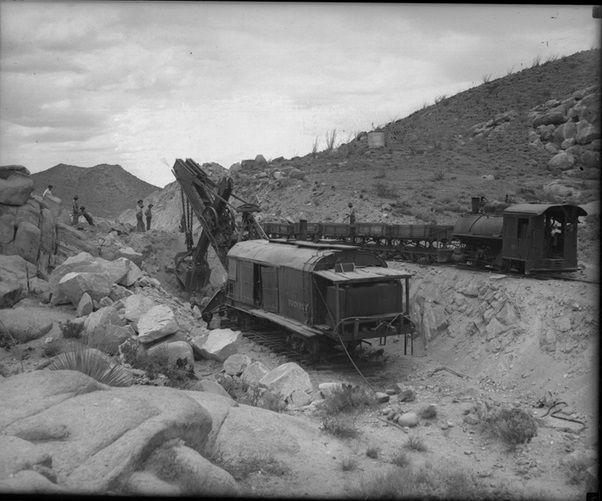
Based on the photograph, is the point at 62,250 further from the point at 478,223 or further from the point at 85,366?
the point at 478,223

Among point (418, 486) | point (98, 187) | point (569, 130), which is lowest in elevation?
point (418, 486)

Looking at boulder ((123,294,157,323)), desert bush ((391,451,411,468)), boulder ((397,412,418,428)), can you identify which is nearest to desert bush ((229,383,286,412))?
boulder ((397,412,418,428))

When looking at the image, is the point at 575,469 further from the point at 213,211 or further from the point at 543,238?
the point at 213,211

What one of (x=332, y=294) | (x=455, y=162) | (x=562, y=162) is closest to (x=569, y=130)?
(x=562, y=162)

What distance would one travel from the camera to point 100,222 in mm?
26891

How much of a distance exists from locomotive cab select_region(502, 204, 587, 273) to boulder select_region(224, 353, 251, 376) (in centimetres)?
830

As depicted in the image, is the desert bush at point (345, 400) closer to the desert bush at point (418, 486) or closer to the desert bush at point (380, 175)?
the desert bush at point (418, 486)

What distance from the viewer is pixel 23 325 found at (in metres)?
12.2

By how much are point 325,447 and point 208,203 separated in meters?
14.5

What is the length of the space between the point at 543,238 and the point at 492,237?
6.35ft

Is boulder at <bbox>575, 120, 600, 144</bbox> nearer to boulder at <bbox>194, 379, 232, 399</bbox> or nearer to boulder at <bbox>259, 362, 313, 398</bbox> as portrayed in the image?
boulder at <bbox>259, 362, 313, 398</bbox>

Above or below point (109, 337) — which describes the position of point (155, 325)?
above

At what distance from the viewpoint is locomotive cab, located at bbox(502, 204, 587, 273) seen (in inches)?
606

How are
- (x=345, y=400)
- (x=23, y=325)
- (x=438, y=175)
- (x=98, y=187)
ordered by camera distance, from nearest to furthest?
(x=345, y=400), (x=23, y=325), (x=438, y=175), (x=98, y=187)
